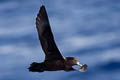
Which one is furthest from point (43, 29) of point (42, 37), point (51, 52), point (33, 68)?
point (33, 68)

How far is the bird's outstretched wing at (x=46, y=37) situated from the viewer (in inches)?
340

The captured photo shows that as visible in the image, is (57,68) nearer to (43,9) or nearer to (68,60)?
(68,60)

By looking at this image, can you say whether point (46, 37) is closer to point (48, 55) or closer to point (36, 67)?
point (48, 55)

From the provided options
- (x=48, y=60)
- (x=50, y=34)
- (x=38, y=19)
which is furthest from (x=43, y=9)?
(x=48, y=60)

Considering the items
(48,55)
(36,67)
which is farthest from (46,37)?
(36,67)

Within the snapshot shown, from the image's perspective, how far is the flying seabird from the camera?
8203 millimetres

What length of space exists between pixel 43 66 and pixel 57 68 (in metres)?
0.57

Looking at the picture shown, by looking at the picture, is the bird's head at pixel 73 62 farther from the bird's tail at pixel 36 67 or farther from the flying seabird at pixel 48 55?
the bird's tail at pixel 36 67

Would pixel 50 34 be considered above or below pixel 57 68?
above

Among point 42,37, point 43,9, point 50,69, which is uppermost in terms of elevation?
point 43,9

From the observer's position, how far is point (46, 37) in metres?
9.03

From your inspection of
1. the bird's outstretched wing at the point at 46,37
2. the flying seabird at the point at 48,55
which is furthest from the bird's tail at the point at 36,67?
the bird's outstretched wing at the point at 46,37

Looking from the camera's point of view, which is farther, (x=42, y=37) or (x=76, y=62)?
(x=42, y=37)

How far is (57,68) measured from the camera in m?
8.05
